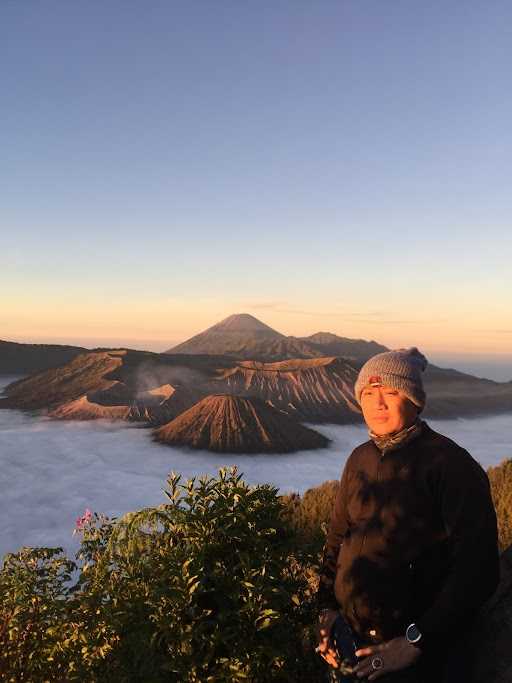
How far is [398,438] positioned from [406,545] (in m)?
0.57

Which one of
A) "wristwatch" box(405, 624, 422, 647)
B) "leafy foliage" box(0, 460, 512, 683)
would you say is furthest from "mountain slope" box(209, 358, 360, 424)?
"wristwatch" box(405, 624, 422, 647)

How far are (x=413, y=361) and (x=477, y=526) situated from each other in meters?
0.96

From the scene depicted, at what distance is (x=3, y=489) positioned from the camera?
43.8 m

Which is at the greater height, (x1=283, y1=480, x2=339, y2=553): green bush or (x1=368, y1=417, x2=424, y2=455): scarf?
(x1=368, y1=417, x2=424, y2=455): scarf

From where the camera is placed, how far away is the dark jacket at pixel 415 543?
264cm

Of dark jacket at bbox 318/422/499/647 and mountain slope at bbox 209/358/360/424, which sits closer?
dark jacket at bbox 318/422/499/647

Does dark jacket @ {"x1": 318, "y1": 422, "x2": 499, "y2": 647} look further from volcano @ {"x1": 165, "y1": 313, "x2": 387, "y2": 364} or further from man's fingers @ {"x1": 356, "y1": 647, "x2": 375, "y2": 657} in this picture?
volcano @ {"x1": 165, "y1": 313, "x2": 387, "y2": 364}

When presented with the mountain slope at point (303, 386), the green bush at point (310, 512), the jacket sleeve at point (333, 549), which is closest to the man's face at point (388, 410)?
the jacket sleeve at point (333, 549)

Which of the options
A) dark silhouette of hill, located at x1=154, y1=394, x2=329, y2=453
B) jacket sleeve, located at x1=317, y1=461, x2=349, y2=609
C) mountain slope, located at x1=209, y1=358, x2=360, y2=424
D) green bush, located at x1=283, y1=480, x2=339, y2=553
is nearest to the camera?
jacket sleeve, located at x1=317, y1=461, x2=349, y2=609

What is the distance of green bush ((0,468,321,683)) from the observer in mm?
3523

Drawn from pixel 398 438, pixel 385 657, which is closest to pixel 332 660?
pixel 385 657

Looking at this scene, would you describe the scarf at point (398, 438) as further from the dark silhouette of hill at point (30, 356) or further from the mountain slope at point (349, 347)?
the mountain slope at point (349, 347)

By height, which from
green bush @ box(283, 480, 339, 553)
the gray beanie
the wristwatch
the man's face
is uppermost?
the gray beanie

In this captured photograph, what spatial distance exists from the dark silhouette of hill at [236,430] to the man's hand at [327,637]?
1920 inches
